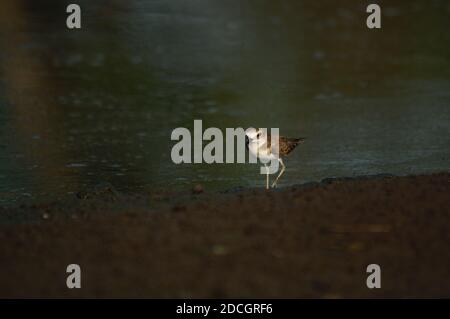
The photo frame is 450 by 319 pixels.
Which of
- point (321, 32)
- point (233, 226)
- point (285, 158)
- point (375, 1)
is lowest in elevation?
point (233, 226)

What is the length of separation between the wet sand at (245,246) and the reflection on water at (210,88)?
85.0 inches

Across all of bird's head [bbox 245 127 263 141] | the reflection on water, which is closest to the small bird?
bird's head [bbox 245 127 263 141]

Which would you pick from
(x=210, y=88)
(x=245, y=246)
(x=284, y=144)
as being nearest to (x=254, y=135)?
(x=284, y=144)

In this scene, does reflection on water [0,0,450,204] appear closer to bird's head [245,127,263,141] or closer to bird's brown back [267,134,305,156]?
bird's brown back [267,134,305,156]

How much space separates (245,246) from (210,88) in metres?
7.75

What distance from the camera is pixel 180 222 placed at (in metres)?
6.81

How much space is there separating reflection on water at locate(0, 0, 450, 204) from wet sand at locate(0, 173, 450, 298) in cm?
216

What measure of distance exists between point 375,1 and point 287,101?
1000 centimetres

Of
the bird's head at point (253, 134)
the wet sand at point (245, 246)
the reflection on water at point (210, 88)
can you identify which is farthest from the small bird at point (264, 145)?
the wet sand at point (245, 246)

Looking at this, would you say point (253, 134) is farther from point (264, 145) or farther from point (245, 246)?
point (245, 246)

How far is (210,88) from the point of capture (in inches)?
545
